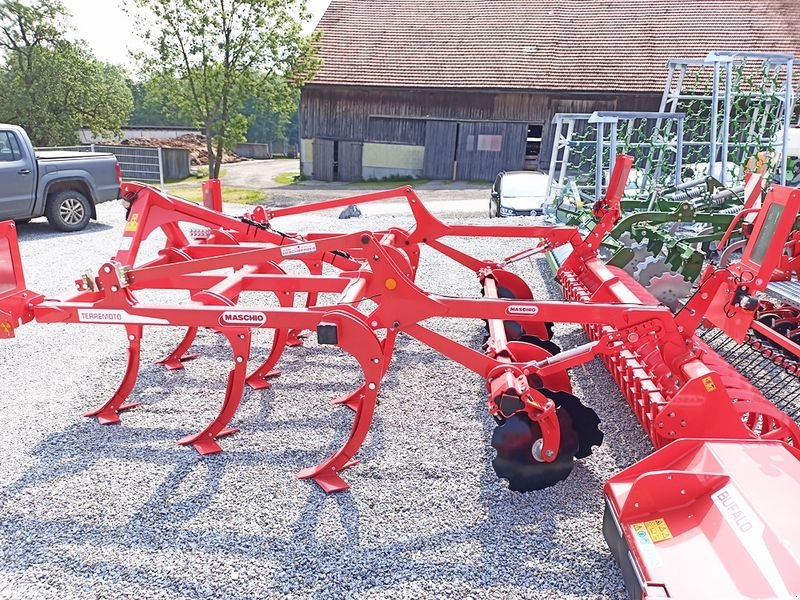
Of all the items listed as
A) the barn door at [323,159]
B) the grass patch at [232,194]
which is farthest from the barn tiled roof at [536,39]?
the grass patch at [232,194]

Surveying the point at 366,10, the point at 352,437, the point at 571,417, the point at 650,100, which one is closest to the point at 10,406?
the point at 352,437

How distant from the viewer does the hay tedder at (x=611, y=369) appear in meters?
2.48

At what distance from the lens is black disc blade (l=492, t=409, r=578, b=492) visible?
10.5 feet

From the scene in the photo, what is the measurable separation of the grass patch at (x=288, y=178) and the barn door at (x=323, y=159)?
0.78 metres

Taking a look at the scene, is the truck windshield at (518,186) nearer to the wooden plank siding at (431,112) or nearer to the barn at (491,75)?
the wooden plank siding at (431,112)

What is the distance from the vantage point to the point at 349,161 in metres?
23.5

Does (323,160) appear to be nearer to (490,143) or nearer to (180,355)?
(490,143)

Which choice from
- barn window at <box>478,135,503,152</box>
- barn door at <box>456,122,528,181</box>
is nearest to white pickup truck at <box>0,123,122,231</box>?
barn door at <box>456,122,528,181</box>

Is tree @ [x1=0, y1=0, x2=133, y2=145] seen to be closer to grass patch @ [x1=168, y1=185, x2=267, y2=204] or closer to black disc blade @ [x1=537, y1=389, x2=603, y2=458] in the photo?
grass patch @ [x1=168, y1=185, x2=267, y2=204]

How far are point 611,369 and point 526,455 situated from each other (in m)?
1.55

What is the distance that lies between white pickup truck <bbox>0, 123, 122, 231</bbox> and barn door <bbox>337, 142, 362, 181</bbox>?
12.8 meters

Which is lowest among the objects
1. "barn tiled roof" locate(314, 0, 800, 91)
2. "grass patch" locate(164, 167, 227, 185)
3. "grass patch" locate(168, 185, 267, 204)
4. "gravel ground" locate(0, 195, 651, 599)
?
"grass patch" locate(164, 167, 227, 185)

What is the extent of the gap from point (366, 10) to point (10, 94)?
15.1m

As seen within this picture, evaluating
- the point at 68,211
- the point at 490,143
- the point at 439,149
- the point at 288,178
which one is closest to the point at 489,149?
the point at 490,143
